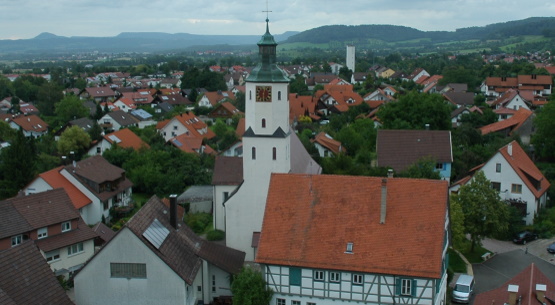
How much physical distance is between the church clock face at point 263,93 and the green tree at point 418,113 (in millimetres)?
25527

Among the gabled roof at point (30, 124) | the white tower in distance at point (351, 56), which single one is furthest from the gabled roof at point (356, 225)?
the white tower in distance at point (351, 56)

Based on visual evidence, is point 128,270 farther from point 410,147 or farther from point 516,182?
Result: point 410,147

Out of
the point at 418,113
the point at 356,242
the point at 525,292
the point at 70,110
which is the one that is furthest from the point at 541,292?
the point at 70,110

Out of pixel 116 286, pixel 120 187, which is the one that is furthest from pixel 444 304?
pixel 120 187

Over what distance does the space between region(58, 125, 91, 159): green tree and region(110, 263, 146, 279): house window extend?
122 feet

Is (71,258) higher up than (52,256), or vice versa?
(52,256)

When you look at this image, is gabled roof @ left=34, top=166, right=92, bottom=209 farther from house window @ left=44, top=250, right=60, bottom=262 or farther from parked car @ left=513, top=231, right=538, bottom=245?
parked car @ left=513, top=231, right=538, bottom=245

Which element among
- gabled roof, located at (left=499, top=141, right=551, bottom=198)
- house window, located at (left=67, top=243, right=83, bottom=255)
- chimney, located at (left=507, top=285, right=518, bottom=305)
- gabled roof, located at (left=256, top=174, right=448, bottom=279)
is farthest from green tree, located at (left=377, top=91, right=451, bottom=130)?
chimney, located at (left=507, top=285, right=518, bottom=305)

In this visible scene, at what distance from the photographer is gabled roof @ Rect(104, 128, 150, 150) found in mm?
55119

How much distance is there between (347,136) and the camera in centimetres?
5428

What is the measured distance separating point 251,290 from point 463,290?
1010 cm

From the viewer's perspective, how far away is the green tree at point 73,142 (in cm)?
5609

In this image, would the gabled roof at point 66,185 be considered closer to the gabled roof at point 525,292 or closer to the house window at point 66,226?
the house window at point 66,226

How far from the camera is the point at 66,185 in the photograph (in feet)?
130
